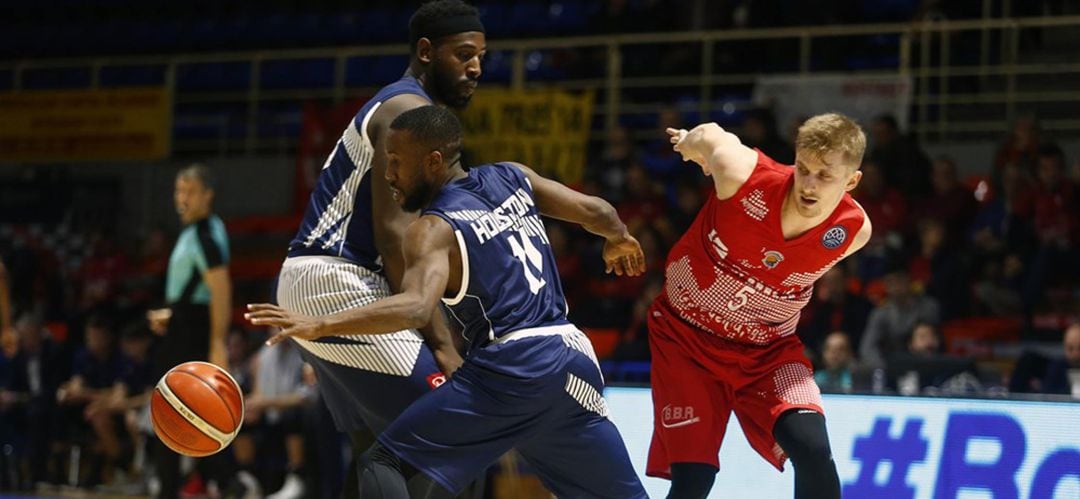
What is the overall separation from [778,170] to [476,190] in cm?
127

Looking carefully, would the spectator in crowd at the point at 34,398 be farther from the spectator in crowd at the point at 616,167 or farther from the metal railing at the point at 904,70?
the spectator in crowd at the point at 616,167

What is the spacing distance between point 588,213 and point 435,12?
0.86m

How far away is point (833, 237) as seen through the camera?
516 cm

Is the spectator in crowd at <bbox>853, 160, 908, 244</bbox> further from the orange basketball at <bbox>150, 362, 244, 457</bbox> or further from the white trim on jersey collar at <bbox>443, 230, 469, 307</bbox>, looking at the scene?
the white trim on jersey collar at <bbox>443, 230, 469, 307</bbox>

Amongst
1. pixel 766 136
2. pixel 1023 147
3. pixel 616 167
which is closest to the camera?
pixel 1023 147

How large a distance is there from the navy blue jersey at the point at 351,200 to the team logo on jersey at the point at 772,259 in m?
1.30

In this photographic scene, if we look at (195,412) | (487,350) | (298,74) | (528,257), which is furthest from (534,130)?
(487,350)

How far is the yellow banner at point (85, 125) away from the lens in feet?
54.1

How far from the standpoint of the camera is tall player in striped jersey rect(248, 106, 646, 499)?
434 cm

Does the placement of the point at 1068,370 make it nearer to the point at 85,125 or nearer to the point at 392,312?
the point at 392,312

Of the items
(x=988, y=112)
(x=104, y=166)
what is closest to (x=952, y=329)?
(x=988, y=112)

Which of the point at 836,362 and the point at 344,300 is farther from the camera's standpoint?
the point at 836,362

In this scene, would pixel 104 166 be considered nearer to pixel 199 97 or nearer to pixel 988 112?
pixel 199 97

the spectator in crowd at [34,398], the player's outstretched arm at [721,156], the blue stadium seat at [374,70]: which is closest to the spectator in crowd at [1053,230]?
the player's outstretched arm at [721,156]
